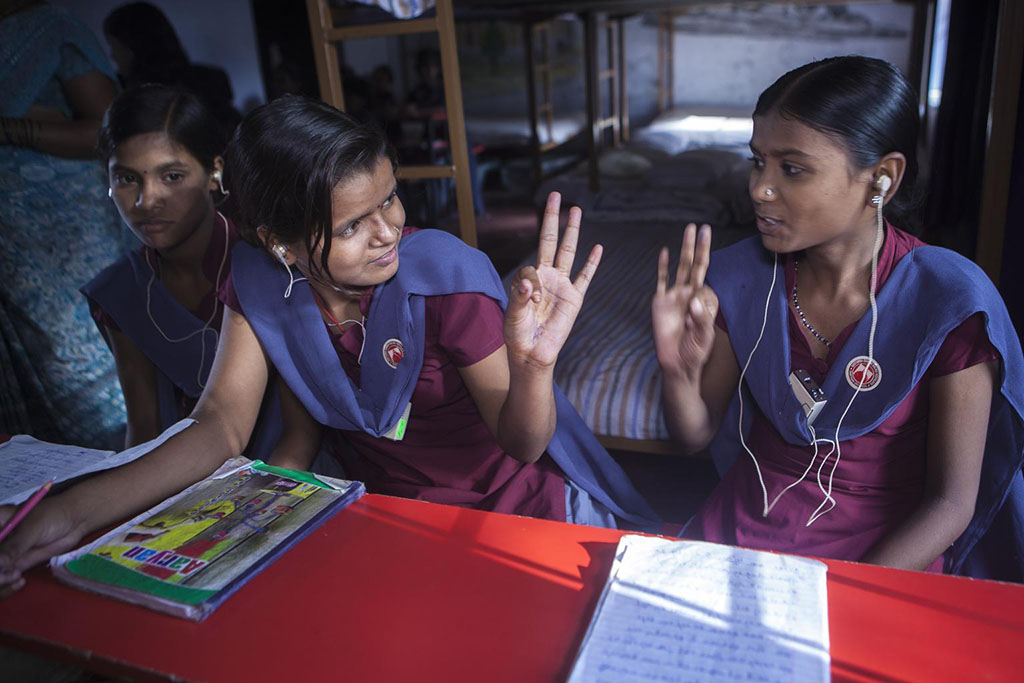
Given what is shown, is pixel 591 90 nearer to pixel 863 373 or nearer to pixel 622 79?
pixel 622 79

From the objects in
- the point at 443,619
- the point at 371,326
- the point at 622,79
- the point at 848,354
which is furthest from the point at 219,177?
the point at 622,79

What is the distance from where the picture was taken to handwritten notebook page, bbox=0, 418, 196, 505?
3.91 ft

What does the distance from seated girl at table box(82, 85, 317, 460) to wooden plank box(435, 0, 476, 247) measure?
0.81m

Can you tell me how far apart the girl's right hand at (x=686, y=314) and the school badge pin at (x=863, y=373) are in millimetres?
283

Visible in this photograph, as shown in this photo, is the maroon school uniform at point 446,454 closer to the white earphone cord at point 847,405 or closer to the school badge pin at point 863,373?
the white earphone cord at point 847,405

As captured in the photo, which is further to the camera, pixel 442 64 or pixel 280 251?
pixel 442 64

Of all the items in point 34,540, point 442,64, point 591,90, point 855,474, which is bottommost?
point 855,474

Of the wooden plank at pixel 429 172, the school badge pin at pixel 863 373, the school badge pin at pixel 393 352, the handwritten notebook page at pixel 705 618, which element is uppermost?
the wooden plank at pixel 429 172

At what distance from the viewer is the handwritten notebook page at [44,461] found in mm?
1192

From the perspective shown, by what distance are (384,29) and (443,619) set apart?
2.14m

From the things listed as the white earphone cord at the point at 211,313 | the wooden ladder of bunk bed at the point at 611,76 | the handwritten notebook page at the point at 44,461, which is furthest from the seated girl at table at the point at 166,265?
the wooden ladder of bunk bed at the point at 611,76

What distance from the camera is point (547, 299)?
1.29 meters

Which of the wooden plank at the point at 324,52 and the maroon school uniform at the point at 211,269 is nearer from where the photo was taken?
the maroon school uniform at the point at 211,269

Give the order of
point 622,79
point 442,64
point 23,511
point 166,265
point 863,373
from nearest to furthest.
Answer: point 23,511 → point 863,373 → point 166,265 → point 442,64 → point 622,79
